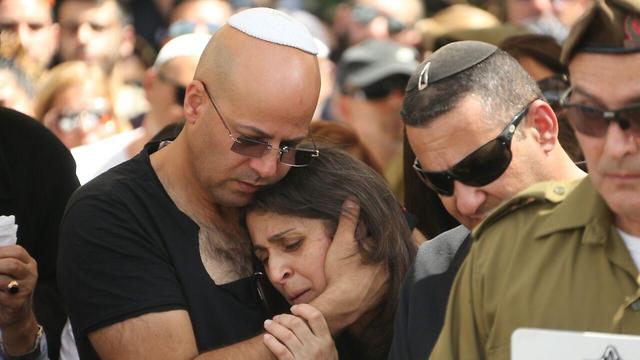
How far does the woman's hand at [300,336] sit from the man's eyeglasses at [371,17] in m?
5.01

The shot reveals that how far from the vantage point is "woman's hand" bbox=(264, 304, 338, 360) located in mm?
4328

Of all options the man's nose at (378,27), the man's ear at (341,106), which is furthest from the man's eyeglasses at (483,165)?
the man's nose at (378,27)

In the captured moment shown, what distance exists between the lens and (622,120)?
127 inches


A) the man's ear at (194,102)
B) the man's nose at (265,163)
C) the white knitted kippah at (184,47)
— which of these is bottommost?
the white knitted kippah at (184,47)

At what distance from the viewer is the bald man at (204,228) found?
437 centimetres

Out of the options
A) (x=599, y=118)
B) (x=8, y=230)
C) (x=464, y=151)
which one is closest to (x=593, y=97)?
(x=599, y=118)

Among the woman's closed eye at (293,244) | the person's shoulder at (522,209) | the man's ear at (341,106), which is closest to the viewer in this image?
the person's shoulder at (522,209)

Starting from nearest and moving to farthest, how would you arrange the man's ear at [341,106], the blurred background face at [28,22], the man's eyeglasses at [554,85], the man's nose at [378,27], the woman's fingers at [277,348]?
the woman's fingers at [277,348] < the man's eyeglasses at [554,85] < the man's ear at [341,106] < the blurred background face at [28,22] < the man's nose at [378,27]

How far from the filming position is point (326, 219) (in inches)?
182

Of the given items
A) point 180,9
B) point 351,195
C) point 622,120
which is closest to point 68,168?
point 351,195

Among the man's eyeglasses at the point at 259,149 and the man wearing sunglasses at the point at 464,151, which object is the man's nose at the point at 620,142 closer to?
the man wearing sunglasses at the point at 464,151

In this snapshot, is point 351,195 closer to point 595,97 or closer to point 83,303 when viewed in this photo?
point 83,303

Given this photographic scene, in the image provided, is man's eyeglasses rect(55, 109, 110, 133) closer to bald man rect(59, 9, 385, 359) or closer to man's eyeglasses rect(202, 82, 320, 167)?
bald man rect(59, 9, 385, 359)

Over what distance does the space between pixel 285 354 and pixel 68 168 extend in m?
1.44
